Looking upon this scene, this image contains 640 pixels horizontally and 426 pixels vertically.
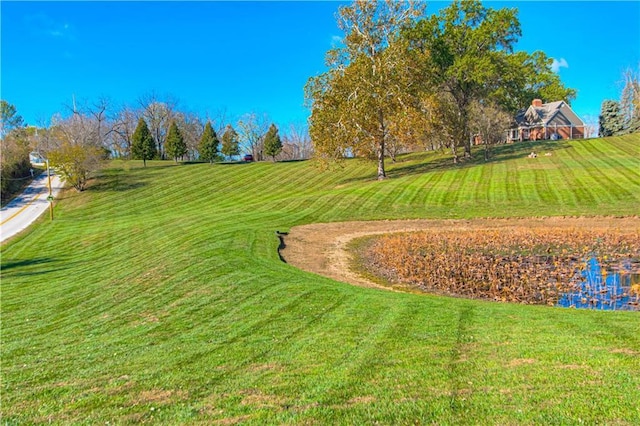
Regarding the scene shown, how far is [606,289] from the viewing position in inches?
381

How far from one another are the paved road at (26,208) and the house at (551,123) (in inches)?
2359

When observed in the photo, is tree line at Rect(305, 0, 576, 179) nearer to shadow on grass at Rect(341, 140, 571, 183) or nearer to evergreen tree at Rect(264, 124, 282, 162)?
shadow on grass at Rect(341, 140, 571, 183)

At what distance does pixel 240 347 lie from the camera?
604cm

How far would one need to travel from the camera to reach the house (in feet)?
204

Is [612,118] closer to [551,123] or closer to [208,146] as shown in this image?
[551,123]

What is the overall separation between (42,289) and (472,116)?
35.2 metres

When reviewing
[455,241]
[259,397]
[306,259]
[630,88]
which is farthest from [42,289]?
[630,88]

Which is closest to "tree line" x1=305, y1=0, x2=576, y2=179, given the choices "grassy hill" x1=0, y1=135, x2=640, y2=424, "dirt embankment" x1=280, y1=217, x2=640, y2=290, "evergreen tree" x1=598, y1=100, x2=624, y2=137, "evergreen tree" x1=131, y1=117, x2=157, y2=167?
"dirt embankment" x1=280, y1=217, x2=640, y2=290

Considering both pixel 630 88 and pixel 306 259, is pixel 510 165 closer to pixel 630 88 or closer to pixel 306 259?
pixel 306 259

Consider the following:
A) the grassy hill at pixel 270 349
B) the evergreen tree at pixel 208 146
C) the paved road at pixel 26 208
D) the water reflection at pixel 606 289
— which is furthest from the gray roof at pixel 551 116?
the paved road at pixel 26 208

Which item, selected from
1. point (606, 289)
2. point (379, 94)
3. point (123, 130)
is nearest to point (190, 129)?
point (123, 130)

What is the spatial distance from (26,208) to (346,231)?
27.9 meters

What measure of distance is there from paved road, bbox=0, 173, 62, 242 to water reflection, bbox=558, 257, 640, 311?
87.4 ft

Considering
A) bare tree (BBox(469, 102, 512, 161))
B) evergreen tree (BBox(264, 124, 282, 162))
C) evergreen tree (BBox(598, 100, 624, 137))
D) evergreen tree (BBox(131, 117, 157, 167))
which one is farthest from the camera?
evergreen tree (BBox(264, 124, 282, 162))
